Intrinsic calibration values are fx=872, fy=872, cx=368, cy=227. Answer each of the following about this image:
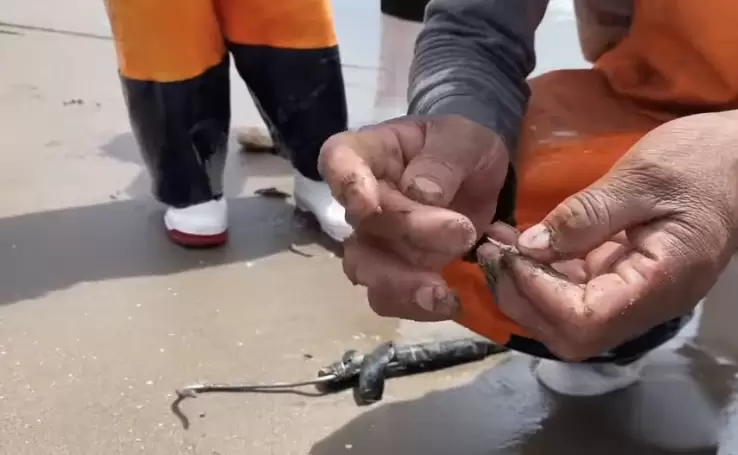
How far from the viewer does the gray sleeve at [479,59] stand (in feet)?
1.93

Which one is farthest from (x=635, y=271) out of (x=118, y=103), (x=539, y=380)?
(x=118, y=103)

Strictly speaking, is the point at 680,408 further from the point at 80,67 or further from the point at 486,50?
the point at 80,67

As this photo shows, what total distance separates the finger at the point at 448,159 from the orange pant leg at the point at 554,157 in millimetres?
56

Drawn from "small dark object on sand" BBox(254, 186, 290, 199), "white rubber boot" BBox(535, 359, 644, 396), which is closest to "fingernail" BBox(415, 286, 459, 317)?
"white rubber boot" BBox(535, 359, 644, 396)

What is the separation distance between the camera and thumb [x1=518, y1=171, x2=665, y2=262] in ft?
1.41

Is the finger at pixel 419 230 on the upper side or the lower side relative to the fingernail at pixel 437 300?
upper

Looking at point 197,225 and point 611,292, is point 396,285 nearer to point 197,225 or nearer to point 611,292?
point 611,292

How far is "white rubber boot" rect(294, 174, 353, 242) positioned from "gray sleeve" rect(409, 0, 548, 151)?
0.36m

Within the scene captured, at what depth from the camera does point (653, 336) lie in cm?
63

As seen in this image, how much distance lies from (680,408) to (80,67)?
1.24m

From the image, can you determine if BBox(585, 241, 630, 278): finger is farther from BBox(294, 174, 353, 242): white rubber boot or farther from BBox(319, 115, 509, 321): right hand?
BBox(294, 174, 353, 242): white rubber boot

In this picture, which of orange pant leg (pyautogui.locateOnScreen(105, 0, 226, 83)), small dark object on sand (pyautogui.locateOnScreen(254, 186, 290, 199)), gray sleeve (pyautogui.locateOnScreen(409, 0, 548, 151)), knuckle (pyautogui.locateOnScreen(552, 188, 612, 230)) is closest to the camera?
knuckle (pyautogui.locateOnScreen(552, 188, 612, 230))

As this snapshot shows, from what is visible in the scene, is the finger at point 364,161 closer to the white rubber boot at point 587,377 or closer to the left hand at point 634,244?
the left hand at point 634,244

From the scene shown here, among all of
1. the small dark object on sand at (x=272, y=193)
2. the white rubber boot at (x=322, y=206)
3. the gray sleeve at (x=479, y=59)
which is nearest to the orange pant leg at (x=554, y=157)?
the gray sleeve at (x=479, y=59)
